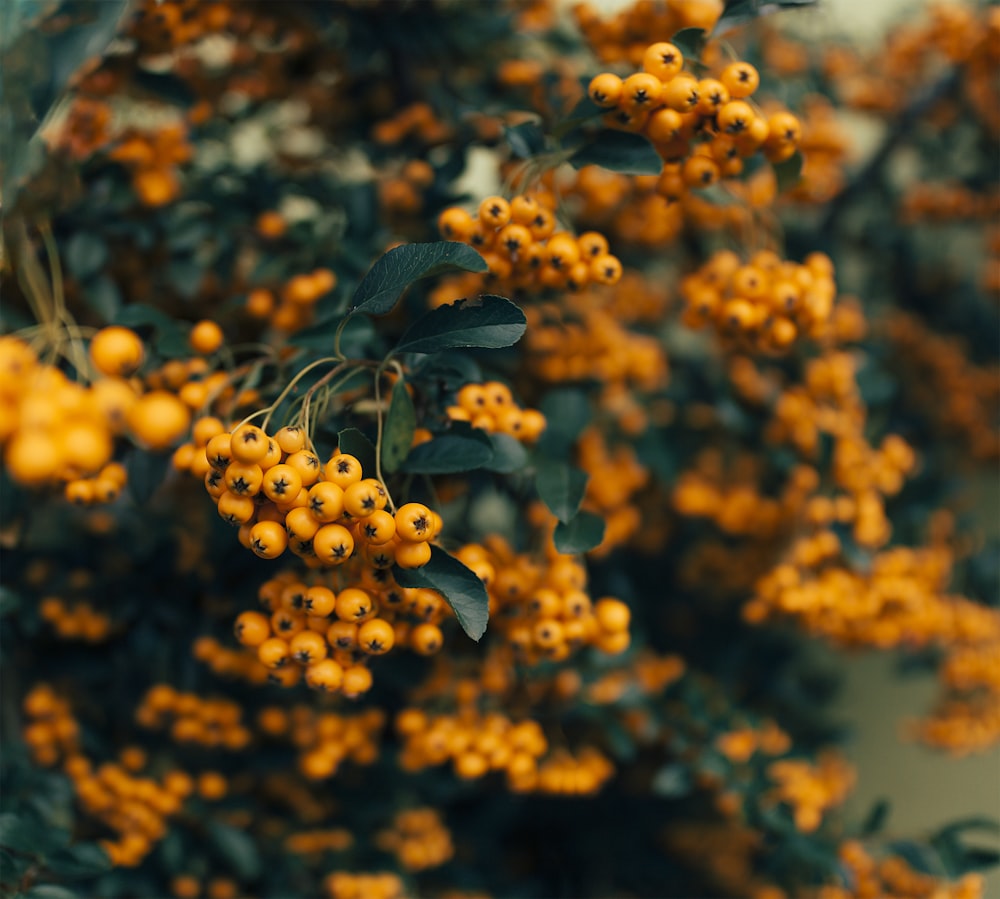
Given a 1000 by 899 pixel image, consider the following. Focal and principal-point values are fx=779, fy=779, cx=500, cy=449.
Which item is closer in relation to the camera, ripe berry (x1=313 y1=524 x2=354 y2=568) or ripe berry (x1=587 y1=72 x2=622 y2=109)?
ripe berry (x1=313 y1=524 x2=354 y2=568)

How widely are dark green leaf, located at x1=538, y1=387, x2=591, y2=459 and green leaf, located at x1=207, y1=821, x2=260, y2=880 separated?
943 millimetres

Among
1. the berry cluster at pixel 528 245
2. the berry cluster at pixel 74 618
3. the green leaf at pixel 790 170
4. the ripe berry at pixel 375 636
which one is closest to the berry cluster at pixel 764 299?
the green leaf at pixel 790 170

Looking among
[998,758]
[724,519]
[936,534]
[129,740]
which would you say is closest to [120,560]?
[129,740]

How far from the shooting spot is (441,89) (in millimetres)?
1623

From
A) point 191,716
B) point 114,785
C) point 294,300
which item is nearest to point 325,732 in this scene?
point 191,716

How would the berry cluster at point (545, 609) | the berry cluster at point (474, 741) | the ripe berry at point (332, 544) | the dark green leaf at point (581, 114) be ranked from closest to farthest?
the ripe berry at point (332, 544) → the dark green leaf at point (581, 114) → the berry cluster at point (545, 609) → the berry cluster at point (474, 741)

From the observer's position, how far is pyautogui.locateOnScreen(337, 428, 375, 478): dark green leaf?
35.2 inches

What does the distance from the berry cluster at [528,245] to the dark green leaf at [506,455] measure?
0.23 meters

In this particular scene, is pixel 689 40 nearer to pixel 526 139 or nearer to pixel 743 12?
pixel 743 12

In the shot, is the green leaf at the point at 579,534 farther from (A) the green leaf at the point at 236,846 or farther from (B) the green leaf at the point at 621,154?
(A) the green leaf at the point at 236,846

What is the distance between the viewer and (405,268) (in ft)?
2.89

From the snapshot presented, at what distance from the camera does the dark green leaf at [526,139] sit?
111 cm

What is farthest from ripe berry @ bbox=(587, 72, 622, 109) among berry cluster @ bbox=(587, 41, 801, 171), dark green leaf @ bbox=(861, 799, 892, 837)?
dark green leaf @ bbox=(861, 799, 892, 837)

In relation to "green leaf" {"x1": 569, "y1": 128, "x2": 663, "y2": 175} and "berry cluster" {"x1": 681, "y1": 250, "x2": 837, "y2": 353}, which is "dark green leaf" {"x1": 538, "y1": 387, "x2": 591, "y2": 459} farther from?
A: "green leaf" {"x1": 569, "y1": 128, "x2": 663, "y2": 175}
